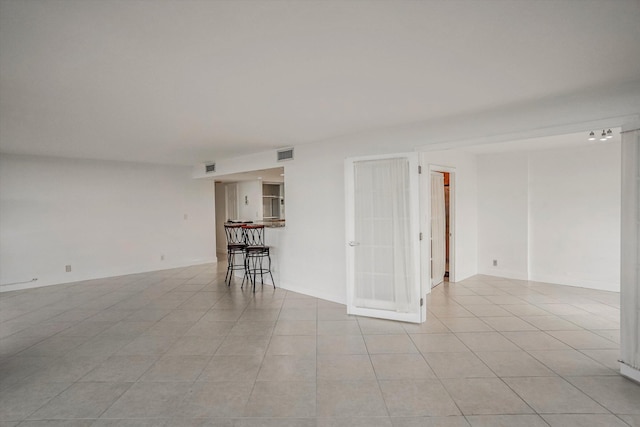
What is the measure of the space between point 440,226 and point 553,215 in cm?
197

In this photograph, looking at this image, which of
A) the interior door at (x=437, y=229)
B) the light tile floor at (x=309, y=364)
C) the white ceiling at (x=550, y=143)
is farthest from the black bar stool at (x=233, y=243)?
the white ceiling at (x=550, y=143)

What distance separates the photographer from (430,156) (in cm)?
542

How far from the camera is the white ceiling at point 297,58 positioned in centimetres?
171

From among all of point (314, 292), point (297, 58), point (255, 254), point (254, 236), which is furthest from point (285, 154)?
point (297, 58)

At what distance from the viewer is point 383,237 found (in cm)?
425

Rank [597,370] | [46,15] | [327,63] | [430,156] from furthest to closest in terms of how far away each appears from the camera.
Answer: [430,156] < [597,370] < [327,63] < [46,15]

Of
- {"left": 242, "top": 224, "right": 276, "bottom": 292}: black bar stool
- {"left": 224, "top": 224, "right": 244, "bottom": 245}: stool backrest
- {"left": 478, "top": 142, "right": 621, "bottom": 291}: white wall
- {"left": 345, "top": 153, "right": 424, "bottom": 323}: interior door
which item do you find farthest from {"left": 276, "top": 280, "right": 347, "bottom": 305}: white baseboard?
{"left": 478, "top": 142, "right": 621, "bottom": 291}: white wall

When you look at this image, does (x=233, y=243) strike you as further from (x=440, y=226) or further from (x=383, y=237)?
(x=440, y=226)

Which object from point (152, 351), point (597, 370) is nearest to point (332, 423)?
point (152, 351)

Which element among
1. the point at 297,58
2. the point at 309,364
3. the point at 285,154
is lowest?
the point at 309,364

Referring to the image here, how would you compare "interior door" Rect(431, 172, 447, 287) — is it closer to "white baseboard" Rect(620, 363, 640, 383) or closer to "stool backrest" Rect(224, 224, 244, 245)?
"white baseboard" Rect(620, 363, 640, 383)

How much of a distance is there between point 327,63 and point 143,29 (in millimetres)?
1153

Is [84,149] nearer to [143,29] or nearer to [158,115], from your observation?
[158,115]

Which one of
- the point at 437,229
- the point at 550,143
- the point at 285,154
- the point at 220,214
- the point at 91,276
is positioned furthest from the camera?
the point at 220,214
